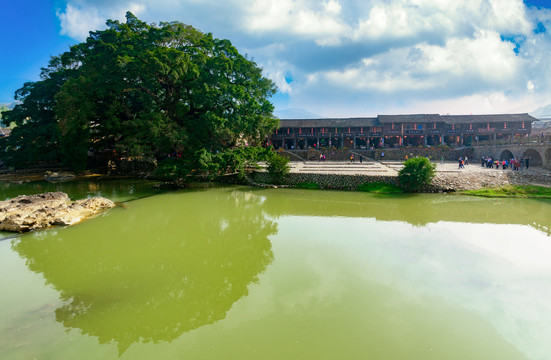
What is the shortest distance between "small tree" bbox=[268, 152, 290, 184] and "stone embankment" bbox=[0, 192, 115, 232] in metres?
13.1

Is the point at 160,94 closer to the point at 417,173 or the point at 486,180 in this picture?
the point at 417,173

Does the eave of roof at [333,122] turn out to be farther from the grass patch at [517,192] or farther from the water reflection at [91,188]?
the water reflection at [91,188]

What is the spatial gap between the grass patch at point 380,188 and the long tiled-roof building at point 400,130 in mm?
22276

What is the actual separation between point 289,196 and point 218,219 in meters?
8.08

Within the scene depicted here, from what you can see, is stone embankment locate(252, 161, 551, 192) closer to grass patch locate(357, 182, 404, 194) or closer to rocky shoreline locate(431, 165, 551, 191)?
rocky shoreline locate(431, 165, 551, 191)

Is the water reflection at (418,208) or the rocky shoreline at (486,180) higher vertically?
the rocky shoreline at (486,180)

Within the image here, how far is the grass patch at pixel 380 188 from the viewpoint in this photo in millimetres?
23438

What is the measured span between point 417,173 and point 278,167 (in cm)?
1127

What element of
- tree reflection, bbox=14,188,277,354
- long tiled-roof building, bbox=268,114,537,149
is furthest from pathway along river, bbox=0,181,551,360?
long tiled-roof building, bbox=268,114,537,149

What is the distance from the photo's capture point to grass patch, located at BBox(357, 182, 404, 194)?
23.4 meters

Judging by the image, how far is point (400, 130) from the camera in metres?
44.9

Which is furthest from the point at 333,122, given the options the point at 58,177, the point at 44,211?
the point at 44,211

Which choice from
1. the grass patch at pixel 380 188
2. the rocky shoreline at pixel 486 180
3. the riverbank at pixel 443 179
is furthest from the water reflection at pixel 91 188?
the rocky shoreline at pixel 486 180

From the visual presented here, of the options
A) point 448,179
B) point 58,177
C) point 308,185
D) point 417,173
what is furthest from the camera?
point 58,177
